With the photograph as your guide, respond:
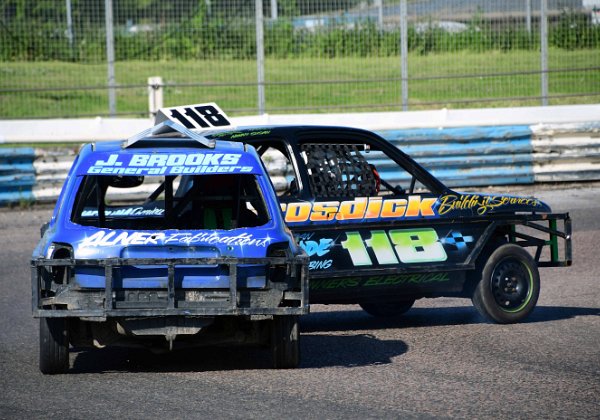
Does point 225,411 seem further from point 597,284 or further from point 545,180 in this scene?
point 545,180

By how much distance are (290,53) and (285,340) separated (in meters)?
11.6

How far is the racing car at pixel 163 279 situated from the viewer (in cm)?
662

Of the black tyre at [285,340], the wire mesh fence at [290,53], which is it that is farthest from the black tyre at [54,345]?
the wire mesh fence at [290,53]

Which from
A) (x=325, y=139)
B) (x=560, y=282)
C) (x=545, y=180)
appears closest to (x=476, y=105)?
(x=545, y=180)

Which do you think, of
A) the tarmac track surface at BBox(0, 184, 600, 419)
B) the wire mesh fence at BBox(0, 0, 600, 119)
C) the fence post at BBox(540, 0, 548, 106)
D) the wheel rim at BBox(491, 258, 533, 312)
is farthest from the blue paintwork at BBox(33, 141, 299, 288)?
the fence post at BBox(540, 0, 548, 106)

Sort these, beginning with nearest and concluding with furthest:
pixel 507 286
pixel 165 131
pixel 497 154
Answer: pixel 165 131, pixel 507 286, pixel 497 154

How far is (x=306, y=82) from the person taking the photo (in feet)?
60.2

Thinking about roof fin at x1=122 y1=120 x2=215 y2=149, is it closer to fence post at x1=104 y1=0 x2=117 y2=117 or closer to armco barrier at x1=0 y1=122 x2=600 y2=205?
armco barrier at x1=0 y1=122 x2=600 y2=205

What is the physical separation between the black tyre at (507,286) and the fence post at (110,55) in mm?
10100

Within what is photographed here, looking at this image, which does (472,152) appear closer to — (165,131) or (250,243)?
(165,131)

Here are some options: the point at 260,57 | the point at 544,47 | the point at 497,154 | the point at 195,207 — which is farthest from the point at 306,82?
the point at 195,207

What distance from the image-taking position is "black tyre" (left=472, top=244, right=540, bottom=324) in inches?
343

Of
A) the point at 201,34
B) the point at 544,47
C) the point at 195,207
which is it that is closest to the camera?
the point at 195,207

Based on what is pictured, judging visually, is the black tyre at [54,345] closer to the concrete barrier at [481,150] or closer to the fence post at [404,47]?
the concrete barrier at [481,150]
